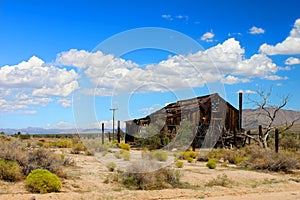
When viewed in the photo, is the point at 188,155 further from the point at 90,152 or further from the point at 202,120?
the point at 202,120

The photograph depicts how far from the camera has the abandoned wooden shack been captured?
133 ft

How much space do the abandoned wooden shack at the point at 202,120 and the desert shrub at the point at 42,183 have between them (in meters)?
24.0

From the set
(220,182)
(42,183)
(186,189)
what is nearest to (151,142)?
(220,182)

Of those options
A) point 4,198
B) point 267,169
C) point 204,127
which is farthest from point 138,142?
point 4,198

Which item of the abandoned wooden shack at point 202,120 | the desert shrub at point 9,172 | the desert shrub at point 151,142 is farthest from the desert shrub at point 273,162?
the desert shrub at point 9,172

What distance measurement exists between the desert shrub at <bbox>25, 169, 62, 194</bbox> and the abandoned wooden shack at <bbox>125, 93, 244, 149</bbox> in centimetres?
Answer: 2405

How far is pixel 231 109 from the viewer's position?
149 feet

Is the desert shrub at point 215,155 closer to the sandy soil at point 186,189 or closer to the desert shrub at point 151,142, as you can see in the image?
the sandy soil at point 186,189

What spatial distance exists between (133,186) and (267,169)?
10.2 m

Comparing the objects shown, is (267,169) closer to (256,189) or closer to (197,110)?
(256,189)

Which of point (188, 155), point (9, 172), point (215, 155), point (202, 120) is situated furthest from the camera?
point (202, 120)

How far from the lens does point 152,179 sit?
671 inches

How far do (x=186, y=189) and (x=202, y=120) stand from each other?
25.4m

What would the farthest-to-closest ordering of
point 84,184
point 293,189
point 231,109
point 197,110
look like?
point 231,109 → point 197,110 → point 293,189 → point 84,184
